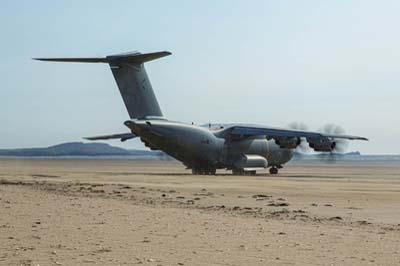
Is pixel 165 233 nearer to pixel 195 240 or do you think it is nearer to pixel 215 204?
pixel 195 240

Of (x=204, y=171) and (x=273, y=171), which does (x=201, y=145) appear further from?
(x=273, y=171)

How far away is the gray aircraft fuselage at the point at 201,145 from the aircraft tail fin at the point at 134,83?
1649mm

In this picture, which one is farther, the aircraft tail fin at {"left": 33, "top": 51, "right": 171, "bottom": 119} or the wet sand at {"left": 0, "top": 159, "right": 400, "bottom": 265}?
the aircraft tail fin at {"left": 33, "top": 51, "right": 171, "bottom": 119}

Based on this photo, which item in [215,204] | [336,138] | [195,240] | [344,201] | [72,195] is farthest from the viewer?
[336,138]

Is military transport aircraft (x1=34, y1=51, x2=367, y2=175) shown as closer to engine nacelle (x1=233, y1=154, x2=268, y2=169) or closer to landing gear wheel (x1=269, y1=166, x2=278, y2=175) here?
engine nacelle (x1=233, y1=154, x2=268, y2=169)

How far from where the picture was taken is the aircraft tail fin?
45281 mm

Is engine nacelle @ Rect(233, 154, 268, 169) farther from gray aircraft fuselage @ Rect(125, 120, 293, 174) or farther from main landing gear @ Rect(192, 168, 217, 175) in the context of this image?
main landing gear @ Rect(192, 168, 217, 175)

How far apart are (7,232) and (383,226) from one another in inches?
315

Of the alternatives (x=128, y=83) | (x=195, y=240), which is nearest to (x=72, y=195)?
(x=195, y=240)

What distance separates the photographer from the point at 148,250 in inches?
438

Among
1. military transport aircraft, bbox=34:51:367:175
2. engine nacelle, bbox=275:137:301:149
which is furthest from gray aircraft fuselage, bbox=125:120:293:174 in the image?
engine nacelle, bbox=275:137:301:149

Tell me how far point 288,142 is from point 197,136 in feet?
22.7

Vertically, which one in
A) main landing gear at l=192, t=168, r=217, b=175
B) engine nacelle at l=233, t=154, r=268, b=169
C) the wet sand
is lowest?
the wet sand

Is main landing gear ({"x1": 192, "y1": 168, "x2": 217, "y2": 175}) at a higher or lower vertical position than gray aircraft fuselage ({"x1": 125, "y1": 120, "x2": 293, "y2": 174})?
lower
